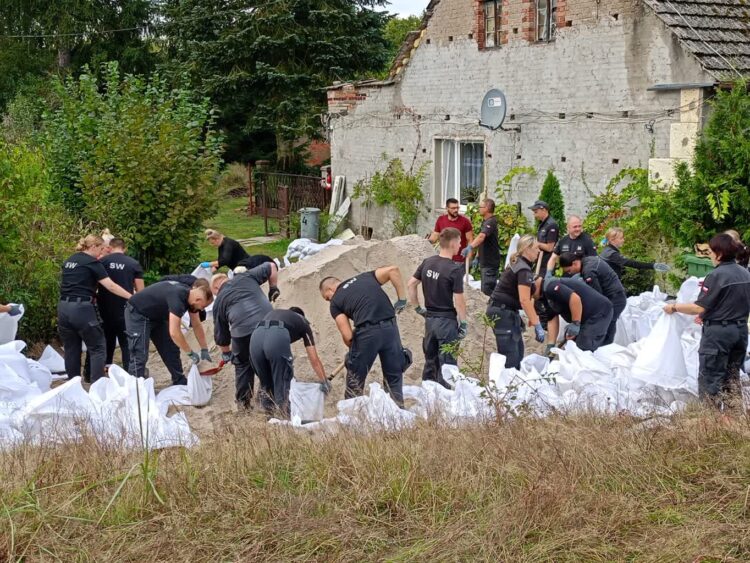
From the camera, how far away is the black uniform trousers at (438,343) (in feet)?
26.5

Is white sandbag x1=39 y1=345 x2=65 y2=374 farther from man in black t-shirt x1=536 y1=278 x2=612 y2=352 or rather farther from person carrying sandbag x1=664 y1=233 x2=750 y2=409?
person carrying sandbag x1=664 y1=233 x2=750 y2=409

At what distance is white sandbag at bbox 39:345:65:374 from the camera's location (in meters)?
9.24

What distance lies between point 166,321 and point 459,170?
333 inches

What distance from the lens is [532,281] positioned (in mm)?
8047

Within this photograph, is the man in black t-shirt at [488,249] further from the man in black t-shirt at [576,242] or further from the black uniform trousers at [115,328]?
the black uniform trousers at [115,328]

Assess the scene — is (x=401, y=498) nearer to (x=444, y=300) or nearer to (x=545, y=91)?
(x=444, y=300)

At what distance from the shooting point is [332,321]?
32.1 ft

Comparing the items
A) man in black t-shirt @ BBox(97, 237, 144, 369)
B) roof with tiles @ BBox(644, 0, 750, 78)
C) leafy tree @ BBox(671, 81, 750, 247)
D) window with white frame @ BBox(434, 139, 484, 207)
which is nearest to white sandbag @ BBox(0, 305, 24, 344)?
man in black t-shirt @ BBox(97, 237, 144, 369)

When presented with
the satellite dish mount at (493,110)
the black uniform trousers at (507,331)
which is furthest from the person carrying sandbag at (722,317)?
the satellite dish mount at (493,110)

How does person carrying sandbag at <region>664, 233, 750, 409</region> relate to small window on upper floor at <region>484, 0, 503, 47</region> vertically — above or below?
below

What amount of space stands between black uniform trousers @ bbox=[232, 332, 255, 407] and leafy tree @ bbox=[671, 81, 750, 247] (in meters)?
5.93

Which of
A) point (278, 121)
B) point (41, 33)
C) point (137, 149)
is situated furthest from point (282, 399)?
point (41, 33)

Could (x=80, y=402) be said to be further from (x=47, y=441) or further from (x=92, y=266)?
(x=92, y=266)

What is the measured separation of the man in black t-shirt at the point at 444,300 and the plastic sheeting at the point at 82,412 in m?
2.39
